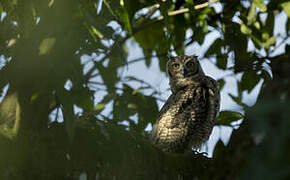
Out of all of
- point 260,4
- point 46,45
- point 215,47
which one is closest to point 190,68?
point 215,47

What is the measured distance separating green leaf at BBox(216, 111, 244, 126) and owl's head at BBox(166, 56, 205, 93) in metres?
0.75

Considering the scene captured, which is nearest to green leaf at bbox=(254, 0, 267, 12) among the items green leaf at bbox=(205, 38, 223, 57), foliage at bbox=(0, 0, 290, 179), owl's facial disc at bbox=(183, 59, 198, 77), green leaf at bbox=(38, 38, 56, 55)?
foliage at bbox=(0, 0, 290, 179)

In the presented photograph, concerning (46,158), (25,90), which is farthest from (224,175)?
(25,90)

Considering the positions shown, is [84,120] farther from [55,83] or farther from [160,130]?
[160,130]

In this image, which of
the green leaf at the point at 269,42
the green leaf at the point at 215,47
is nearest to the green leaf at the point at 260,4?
the green leaf at the point at 269,42

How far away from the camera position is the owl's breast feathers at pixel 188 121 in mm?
3232

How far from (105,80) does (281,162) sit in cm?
206

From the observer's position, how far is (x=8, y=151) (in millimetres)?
1847

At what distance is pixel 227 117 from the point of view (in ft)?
10.2

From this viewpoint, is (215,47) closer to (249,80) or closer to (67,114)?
(249,80)

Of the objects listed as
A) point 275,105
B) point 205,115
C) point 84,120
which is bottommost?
point 275,105

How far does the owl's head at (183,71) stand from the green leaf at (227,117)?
0.75 m

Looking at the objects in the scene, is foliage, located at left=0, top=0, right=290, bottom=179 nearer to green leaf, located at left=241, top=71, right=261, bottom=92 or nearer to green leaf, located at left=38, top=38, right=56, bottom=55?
green leaf, located at left=38, top=38, right=56, bottom=55

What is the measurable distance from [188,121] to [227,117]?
32 centimetres
